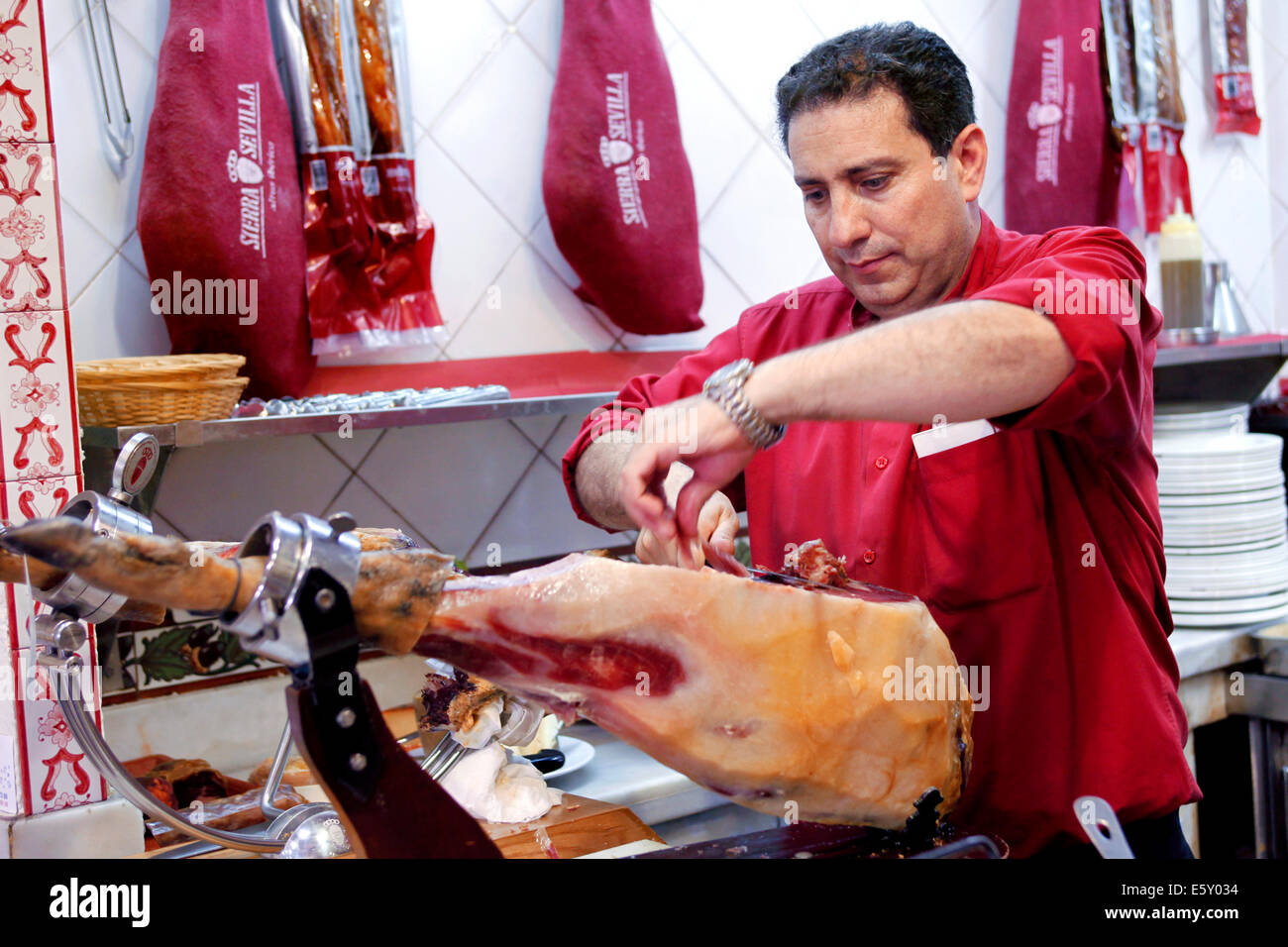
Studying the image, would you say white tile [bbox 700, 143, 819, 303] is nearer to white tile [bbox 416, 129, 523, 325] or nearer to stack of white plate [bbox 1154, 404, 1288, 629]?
white tile [bbox 416, 129, 523, 325]

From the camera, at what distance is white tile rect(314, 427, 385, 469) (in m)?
2.24

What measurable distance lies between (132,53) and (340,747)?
1.66m

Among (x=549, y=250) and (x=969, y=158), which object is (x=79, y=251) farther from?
(x=969, y=158)

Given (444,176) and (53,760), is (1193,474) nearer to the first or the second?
(444,176)

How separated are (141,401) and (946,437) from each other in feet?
3.80

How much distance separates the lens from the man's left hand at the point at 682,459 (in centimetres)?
110

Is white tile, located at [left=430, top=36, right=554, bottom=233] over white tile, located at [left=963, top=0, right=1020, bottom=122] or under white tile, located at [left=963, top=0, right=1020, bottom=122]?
under

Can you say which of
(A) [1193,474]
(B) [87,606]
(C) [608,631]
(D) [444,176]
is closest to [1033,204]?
(A) [1193,474]

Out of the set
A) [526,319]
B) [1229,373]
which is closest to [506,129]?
[526,319]

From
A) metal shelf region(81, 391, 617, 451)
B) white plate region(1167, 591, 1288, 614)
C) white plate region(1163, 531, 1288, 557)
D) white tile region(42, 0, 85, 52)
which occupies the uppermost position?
white tile region(42, 0, 85, 52)

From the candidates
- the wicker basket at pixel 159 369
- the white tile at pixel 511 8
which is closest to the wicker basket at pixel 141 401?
the wicker basket at pixel 159 369

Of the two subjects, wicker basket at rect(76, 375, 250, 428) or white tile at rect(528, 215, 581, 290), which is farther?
white tile at rect(528, 215, 581, 290)

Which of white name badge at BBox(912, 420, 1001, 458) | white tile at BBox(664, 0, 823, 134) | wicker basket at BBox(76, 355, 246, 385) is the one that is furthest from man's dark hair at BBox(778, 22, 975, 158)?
white tile at BBox(664, 0, 823, 134)

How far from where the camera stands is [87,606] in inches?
41.2
